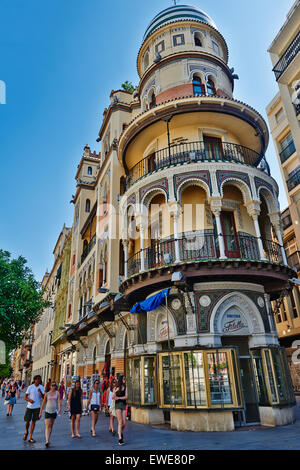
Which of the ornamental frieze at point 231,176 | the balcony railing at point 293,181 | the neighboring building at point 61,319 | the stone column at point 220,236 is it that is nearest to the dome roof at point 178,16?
the ornamental frieze at point 231,176

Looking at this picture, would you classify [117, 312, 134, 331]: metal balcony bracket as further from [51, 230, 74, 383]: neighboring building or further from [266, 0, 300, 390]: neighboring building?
[51, 230, 74, 383]: neighboring building

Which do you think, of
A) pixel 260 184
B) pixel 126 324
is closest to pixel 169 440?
pixel 126 324

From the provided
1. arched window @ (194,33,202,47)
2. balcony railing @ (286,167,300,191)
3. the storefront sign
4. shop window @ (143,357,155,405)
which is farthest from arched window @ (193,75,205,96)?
shop window @ (143,357,155,405)

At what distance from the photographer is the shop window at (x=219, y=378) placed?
376 inches

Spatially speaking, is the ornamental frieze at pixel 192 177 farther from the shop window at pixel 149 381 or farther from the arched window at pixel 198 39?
the arched window at pixel 198 39

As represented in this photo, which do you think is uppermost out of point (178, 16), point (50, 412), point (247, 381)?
point (178, 16)

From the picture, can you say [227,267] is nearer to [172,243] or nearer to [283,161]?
[172,243]

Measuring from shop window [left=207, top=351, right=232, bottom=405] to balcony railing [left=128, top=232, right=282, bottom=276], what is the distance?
328 centimetres

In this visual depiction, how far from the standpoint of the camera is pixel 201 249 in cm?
1192

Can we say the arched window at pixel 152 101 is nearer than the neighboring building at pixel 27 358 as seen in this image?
Yes

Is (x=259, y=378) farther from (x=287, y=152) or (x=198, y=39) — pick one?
(x=287, y=152)

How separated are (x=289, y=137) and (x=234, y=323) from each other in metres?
19.5

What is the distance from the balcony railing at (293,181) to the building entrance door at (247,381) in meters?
16.3

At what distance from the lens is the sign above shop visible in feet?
36.0
